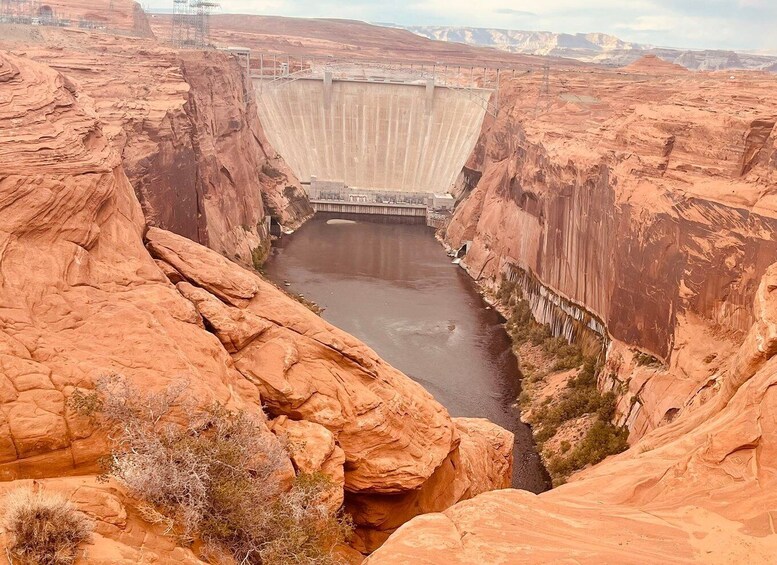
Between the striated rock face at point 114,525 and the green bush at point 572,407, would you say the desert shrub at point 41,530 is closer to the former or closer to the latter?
the striated rock face at point 114,525

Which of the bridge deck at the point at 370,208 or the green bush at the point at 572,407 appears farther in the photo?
the bridge deck at the point at 370,208

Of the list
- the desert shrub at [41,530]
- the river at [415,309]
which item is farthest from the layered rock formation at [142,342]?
the river at [415,309]

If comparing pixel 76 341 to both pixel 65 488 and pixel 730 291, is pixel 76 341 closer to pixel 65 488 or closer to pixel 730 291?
pixel 65 488

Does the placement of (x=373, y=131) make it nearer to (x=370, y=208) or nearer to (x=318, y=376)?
(x=370, y=208)

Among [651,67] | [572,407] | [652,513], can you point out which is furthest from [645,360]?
[651,67]

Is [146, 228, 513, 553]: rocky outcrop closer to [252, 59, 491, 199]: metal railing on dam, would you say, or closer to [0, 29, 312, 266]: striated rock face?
[0, 29, 312, 266]: striated rock face
